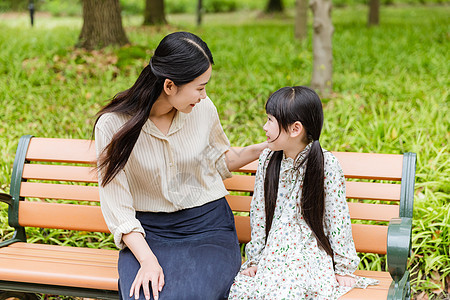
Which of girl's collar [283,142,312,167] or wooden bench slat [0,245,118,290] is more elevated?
girl's collar [283,142,312,167]

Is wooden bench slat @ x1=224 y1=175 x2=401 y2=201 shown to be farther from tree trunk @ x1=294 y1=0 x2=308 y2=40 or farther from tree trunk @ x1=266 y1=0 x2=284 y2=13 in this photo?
tree trunk @ x1=266 y1=0 x2=284 y2=13

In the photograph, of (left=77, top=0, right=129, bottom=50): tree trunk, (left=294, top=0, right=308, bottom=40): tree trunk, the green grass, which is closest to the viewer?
the green grass

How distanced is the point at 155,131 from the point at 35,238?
1.55 meters

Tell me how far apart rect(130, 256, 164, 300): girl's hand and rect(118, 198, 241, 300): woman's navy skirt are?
0.03m

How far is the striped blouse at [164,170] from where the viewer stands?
2436 mm

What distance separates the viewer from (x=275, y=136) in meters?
2.41

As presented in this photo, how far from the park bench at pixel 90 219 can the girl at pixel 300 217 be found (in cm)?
17

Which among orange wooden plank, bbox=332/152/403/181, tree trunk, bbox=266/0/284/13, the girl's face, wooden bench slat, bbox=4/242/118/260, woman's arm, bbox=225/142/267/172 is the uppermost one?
tree trunk, bbox=266/0/284/13

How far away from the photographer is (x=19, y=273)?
2.60 meters

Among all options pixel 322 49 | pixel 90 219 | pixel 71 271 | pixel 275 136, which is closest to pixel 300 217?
pixel 275 136

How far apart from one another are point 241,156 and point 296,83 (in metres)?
3.38

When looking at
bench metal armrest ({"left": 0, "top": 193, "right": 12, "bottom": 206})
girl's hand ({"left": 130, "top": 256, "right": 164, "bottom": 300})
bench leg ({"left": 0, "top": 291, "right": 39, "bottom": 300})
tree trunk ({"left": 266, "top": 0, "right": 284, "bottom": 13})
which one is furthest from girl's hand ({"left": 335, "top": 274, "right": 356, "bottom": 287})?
tree trunk ({"left": 266, "top": 0, "right": 284, "bottom": 13})

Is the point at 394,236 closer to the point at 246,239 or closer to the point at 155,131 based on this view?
the point at 246,239

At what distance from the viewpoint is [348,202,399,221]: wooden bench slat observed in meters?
2.77
